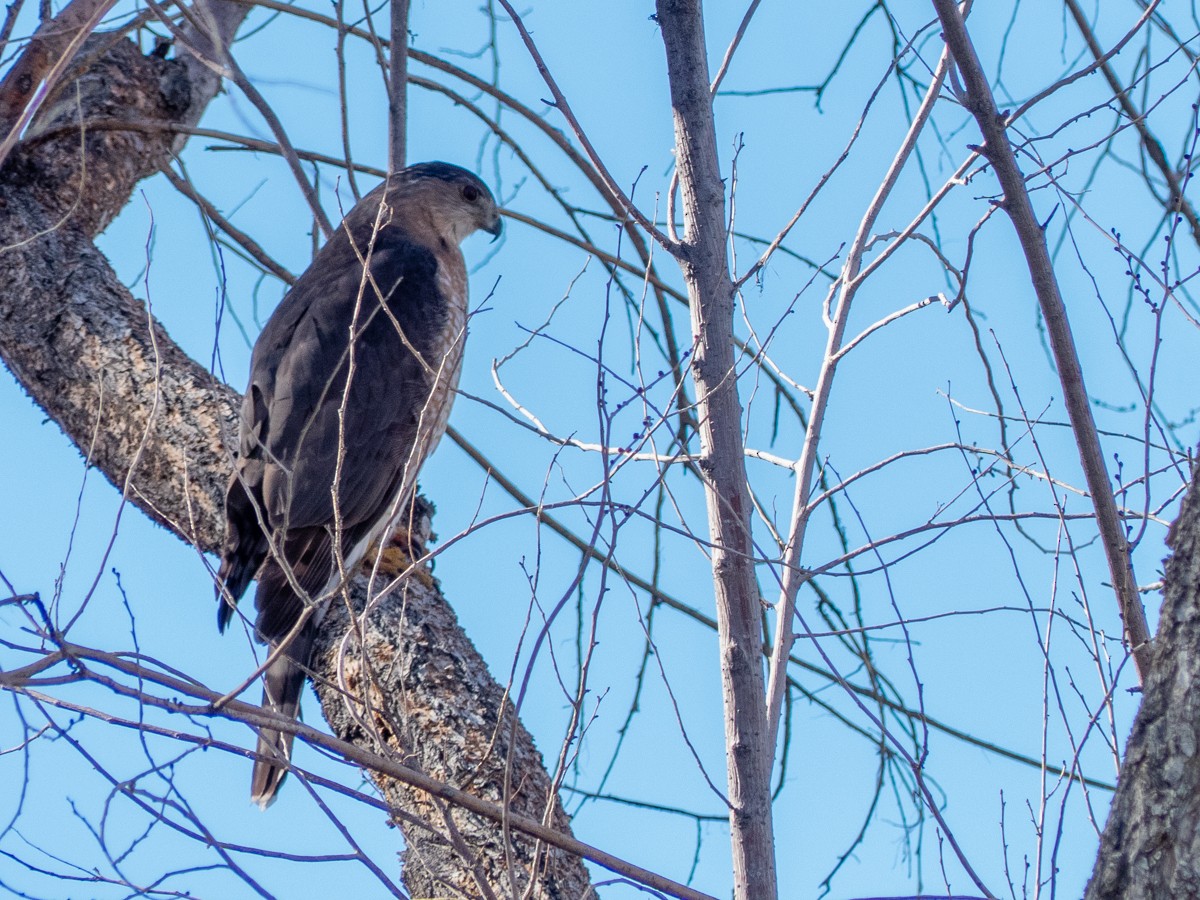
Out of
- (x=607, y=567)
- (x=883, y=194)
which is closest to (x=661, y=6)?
(x=883, y=194)

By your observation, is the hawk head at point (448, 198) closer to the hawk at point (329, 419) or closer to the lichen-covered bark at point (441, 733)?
the hawk at point (329, 419)

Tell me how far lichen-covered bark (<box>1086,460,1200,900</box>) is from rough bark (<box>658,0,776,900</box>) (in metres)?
1.11

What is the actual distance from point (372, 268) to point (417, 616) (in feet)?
4.69

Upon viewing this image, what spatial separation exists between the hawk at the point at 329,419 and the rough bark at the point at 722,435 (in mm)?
949

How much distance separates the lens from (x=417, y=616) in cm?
352

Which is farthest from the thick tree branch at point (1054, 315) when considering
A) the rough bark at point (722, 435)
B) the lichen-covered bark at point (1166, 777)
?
the lichen-covered bark at point (1166, 777)

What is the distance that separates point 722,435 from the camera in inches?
108

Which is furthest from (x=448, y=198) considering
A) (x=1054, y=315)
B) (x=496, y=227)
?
(x=1054, y=315)

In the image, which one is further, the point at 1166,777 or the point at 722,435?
the point at 722,435

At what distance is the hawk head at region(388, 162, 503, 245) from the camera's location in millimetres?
5168

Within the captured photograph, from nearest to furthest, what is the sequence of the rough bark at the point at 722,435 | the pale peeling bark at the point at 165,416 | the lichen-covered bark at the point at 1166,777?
the lichen-covered bark at the point at 1166,777 → the rough bark at the point at 722,435 → the pale peeling bark at the point at 165,416

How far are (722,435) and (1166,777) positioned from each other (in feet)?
4.68

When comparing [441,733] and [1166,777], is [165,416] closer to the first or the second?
[441,733]

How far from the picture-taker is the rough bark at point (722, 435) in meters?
2.54
